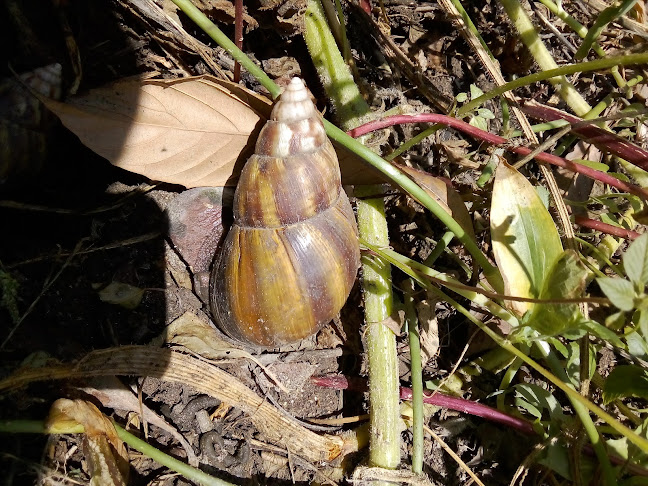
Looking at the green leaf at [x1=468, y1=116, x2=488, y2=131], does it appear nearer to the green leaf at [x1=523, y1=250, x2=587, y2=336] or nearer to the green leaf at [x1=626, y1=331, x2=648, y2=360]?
the green leaf at [x1=523, y1=250, x2=587, y2=336]

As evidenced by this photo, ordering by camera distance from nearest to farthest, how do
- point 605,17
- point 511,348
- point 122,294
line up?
point 511,348 → point 605,17 → point 122,294

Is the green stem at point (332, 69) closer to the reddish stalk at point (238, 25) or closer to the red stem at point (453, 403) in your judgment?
the reddish stalk at point (238, 25)

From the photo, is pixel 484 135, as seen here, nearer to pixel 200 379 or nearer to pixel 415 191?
pixel 415 191

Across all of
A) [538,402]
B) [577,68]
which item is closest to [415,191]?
[577,68]

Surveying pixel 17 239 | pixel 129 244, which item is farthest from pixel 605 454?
pixel 17 239

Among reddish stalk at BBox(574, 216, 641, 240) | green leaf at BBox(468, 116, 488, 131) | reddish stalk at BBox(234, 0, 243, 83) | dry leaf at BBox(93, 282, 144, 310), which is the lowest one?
dry leaf at BBox(93, 282, 144, 310)

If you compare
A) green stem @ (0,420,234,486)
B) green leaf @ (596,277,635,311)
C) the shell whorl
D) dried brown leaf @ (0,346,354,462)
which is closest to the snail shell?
the shell whorl
